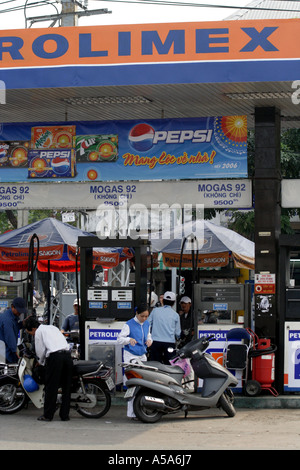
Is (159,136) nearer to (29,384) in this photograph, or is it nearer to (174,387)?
(174,387)

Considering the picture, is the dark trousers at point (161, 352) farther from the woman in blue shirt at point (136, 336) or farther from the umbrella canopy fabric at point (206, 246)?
the umbrella canopy fabric at point (206, 246)

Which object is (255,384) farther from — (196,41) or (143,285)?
(196,41)

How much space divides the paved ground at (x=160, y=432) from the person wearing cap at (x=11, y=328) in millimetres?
977

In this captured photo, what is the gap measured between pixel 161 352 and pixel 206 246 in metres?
5.55

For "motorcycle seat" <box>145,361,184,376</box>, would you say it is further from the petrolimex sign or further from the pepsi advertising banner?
the petrolimex sign

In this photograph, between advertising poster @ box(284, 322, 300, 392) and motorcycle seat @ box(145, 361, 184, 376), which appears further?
advertising poster @ box(284, 322, 300, 392)

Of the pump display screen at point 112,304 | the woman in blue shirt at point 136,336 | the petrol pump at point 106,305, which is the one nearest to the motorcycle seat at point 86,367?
the woman in blue shirt at point 136,336

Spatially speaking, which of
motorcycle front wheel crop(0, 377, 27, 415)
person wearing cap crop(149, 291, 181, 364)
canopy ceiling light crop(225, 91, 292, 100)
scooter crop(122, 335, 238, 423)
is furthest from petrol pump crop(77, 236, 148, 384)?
canopy ceiling light crop(225, 91, 292, 100)

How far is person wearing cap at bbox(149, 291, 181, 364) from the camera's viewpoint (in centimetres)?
1310

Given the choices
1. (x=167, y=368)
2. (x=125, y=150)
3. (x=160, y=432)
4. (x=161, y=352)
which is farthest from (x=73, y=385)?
(x=125, y=150)

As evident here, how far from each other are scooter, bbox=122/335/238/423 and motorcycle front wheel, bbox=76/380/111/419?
567mm

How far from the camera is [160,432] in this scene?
10.7 meters

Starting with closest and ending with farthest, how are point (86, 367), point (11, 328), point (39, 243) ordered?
point (86, 367), point (11, 328), point (39, 243)

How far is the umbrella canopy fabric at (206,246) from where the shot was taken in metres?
18.2
